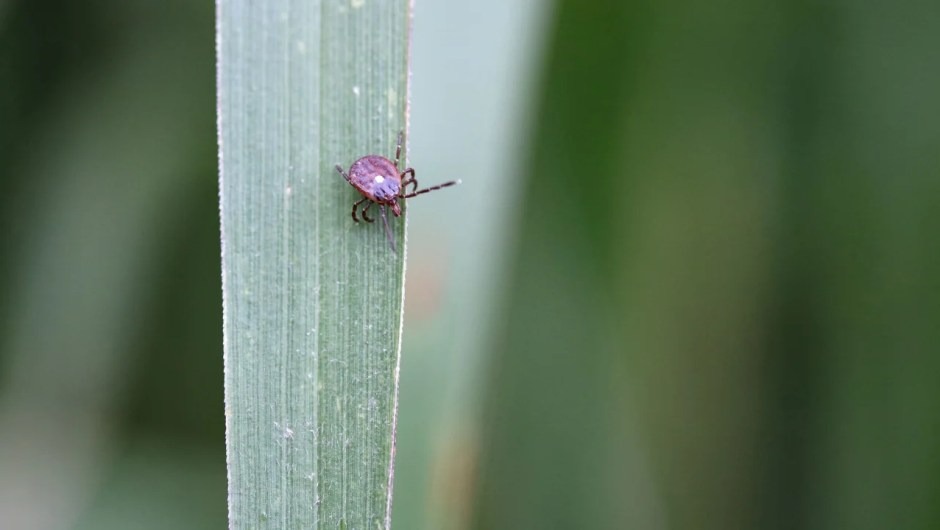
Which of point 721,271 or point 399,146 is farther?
point 721,271

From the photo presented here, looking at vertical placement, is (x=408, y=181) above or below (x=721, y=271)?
above

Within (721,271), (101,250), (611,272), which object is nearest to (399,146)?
(611,272)

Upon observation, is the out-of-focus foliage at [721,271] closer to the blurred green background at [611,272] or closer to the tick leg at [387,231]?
the blurred green background at [611,272]

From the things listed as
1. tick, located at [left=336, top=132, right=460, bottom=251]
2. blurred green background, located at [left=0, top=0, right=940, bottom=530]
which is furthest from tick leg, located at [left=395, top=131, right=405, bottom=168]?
blurred green background, located at [left=0, top=0, right=940, bottom=530]

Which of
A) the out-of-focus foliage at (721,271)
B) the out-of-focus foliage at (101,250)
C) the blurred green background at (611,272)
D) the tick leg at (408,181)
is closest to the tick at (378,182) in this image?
the tick leg at (408,181)

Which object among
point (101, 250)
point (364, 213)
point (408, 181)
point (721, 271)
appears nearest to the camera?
point (364, 213)

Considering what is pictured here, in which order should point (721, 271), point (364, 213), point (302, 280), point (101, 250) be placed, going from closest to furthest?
point (302, 280)
point (364, 213)
point (101, 250)
point (721, 271)

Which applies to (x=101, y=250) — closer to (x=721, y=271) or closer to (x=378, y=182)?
(x=378, y=182)
